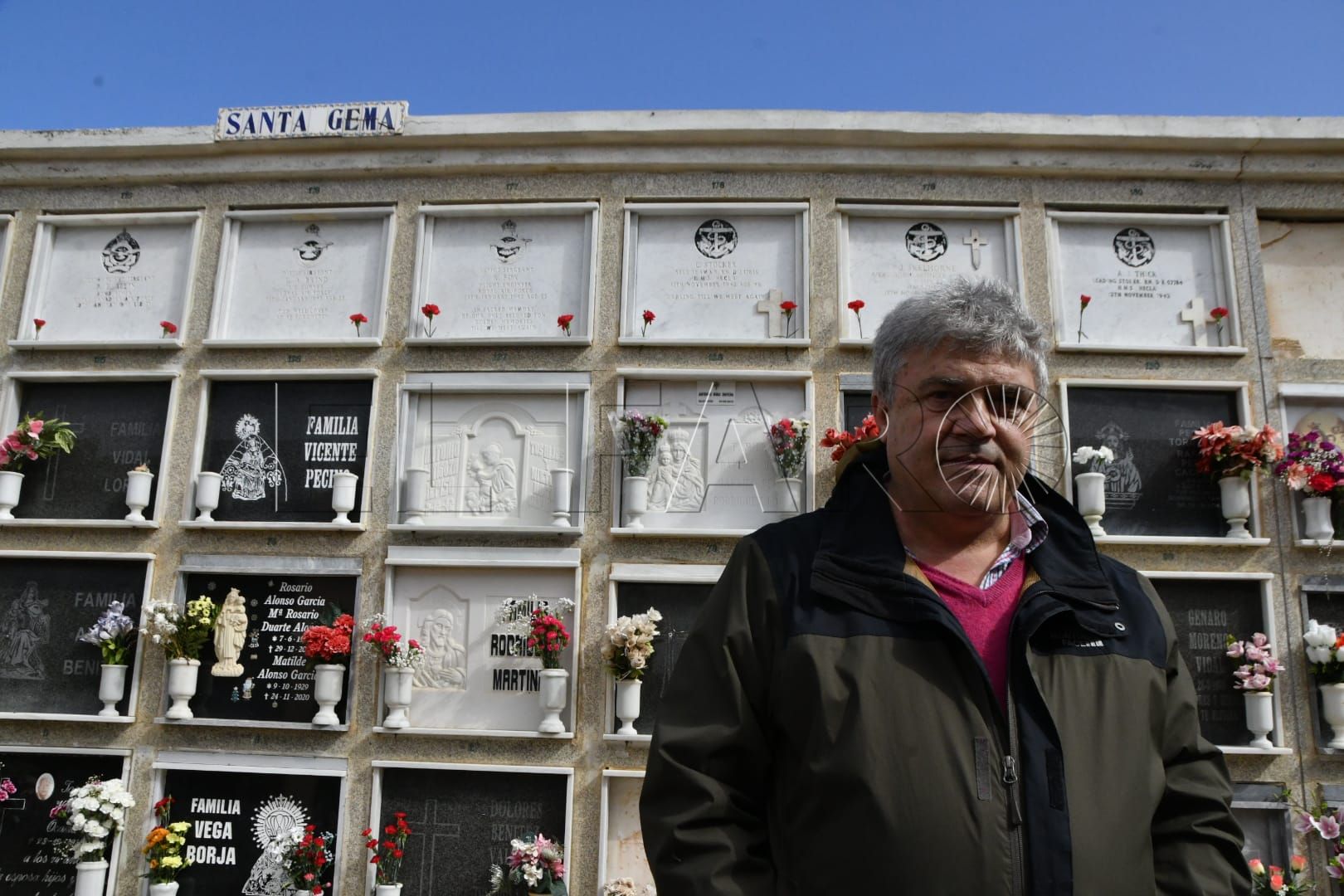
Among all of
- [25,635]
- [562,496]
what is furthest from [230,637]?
[562,496]

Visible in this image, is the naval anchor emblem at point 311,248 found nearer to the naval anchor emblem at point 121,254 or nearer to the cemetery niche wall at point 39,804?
the naval anchor emblem at point 121,254

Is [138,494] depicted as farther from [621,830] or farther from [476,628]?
[621,830]

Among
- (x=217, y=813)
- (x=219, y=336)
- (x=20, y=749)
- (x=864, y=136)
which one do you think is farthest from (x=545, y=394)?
(x=20, y=749)

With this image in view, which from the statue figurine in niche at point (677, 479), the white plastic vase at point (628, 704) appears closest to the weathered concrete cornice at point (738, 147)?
the statue figurine in niche at point (677, 479)

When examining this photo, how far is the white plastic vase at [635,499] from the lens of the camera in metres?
6.75

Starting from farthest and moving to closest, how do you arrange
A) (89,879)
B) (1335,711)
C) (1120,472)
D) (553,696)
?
(1120,472) → (553,696) → (89,879) → (1335,711)

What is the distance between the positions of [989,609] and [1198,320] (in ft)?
20.5

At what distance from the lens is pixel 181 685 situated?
21.4ft

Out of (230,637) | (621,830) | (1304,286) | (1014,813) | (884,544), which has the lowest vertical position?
(621,830)

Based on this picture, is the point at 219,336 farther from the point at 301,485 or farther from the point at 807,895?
the point at 807,895

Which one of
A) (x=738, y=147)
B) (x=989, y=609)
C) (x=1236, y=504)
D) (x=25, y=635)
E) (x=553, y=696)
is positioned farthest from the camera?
(x=738, y=147)

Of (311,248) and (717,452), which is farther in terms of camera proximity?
(311,248)

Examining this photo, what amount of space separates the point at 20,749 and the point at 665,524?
190 inches

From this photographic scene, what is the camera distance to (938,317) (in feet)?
Answer: 6.98
